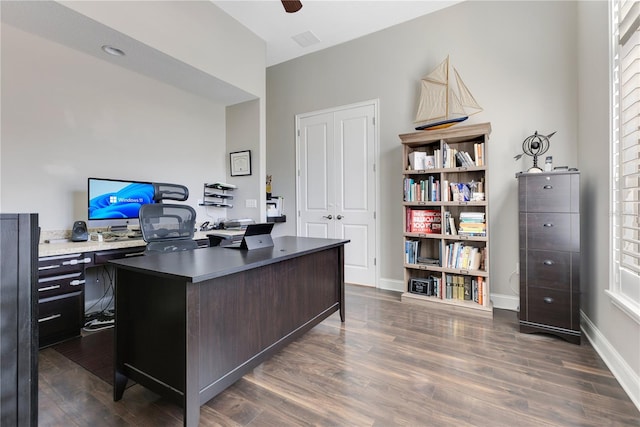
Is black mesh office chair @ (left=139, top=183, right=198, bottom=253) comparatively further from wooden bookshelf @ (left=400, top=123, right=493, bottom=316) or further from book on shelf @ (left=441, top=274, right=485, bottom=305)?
book on shelf @ (left=441, top=274, right=485, bottom=305)

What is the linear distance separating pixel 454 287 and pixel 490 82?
2312 millimetres

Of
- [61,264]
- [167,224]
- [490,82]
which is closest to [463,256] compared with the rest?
[490,82]

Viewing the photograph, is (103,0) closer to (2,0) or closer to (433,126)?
(2,0)

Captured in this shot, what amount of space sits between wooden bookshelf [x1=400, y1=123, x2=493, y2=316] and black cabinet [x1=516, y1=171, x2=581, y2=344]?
1.48 feet

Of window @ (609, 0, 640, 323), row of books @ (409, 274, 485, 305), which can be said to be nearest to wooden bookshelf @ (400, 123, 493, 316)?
row of books @ (409, 274, 485, 305)

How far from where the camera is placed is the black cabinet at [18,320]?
879mm

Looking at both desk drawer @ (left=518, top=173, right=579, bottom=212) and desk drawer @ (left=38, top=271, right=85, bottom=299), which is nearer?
desk drawer @ (left=38, top=271, right=85, bottom=299)

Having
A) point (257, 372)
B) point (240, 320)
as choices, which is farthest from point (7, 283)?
point (257, 372)

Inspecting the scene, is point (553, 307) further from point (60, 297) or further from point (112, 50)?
point (112, 50)

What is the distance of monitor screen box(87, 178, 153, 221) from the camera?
2785 millimetres

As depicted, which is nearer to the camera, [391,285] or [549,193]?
[549,193]

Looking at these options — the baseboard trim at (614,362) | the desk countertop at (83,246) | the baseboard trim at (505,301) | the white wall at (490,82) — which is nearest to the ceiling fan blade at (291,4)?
the white wall at (490,82)

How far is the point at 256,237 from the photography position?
220 centimetres

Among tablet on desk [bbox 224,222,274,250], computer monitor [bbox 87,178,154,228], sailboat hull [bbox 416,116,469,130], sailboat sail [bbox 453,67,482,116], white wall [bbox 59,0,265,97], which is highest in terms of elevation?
white wall [bbox 59,0,265,97]
